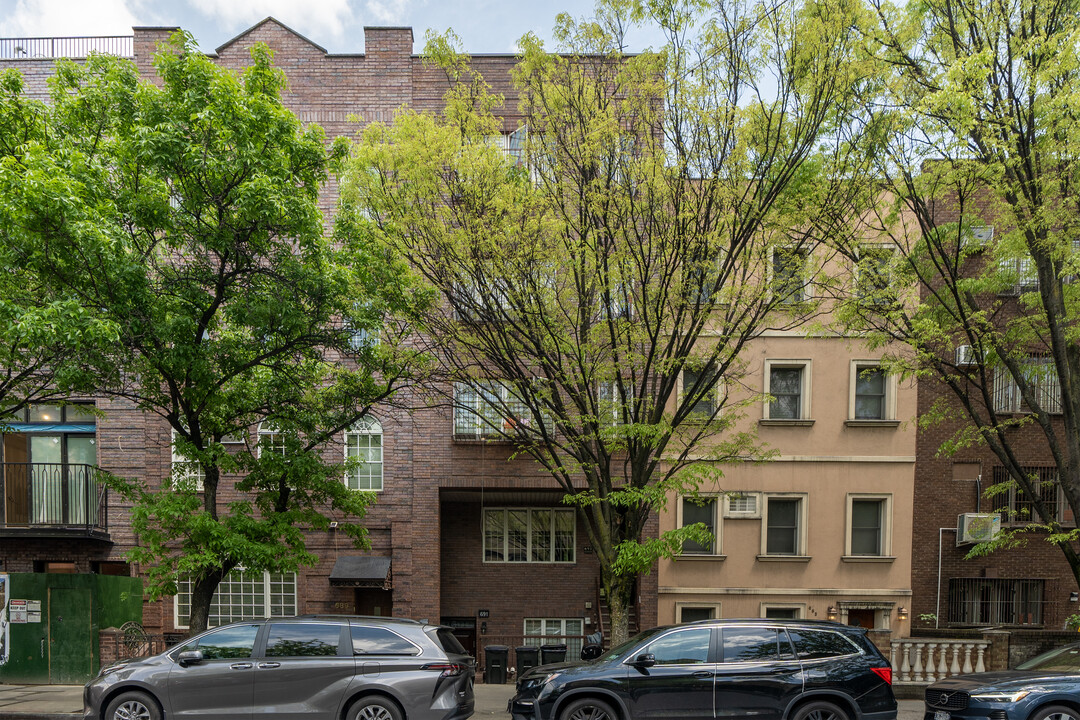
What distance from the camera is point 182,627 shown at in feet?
57.2

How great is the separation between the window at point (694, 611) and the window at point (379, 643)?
9609 mm

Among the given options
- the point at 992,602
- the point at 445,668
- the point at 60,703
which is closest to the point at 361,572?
the point at 60,703

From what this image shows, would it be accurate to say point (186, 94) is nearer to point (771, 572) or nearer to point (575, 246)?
point (575, 246)

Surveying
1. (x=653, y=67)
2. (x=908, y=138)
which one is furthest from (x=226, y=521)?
(x=908, y=138)

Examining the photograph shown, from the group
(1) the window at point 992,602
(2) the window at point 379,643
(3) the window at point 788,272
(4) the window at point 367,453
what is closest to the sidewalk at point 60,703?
(2) the window at point 379,643

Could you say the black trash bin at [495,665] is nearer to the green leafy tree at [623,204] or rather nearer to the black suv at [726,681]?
the green leafy tree at [623,204]

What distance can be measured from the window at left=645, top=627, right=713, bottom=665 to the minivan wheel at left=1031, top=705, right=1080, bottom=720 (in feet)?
13.5

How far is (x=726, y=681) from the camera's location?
926 centimetres

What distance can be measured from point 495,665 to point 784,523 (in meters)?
7.88

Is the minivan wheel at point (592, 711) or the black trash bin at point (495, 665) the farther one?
the black trash bin at point (495, 665)

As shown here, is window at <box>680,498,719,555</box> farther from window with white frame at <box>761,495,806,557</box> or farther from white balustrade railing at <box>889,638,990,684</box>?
white balustrade railing at <box>889,638,990,684</box>

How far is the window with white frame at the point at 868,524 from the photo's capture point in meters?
17.7

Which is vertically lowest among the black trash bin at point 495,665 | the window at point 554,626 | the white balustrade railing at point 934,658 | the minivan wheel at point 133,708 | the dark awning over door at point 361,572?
the window at point 554,626

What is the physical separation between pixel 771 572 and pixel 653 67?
12.2 metres
